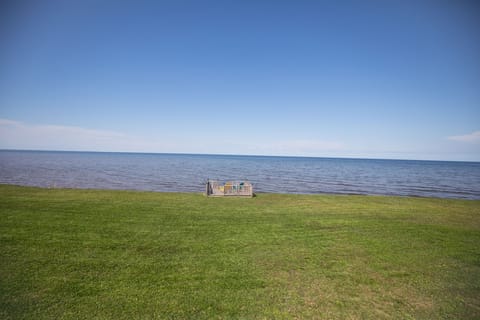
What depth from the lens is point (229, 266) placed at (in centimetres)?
662

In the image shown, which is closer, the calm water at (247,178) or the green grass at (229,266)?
the green grass at (229,266)

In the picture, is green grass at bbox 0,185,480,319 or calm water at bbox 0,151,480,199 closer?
green grass at bbox 0,185,480,319

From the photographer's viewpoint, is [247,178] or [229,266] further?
[247,178]

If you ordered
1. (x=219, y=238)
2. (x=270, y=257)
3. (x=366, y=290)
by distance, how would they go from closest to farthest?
1. (x=366, y=290)
2. (x=270, y=257)
3. (x=219, y=238)

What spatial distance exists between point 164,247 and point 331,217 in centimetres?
868

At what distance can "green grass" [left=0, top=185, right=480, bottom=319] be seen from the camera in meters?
4.87

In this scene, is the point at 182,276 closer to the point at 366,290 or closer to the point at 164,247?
the point at 164,247

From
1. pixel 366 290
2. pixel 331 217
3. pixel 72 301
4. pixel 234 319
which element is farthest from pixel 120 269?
pixel 331 217

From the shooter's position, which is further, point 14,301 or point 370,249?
point 370,249

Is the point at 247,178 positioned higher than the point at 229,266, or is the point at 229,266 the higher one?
the point at 229,266

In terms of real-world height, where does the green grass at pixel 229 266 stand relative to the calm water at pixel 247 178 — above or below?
above

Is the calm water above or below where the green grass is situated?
below

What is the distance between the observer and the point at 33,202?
517 inches

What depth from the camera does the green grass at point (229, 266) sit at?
16.0 feet
